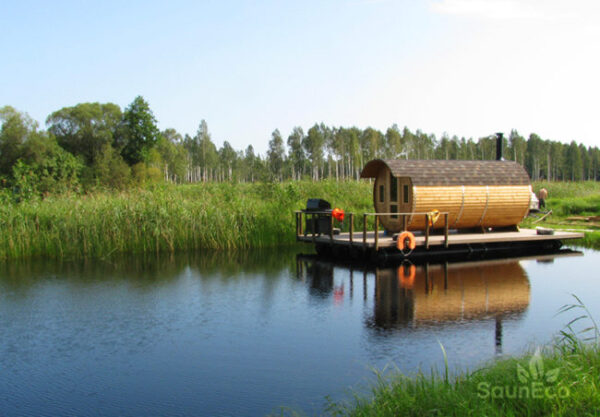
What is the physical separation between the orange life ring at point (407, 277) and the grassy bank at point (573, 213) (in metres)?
8.64

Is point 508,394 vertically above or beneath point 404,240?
beneath

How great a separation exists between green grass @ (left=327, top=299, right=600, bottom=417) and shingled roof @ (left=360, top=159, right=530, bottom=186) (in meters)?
11.9

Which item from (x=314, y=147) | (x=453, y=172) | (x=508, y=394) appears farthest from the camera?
(x=314, y=147)

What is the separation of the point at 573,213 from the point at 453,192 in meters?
13.4

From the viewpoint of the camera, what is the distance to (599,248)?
19344 mm

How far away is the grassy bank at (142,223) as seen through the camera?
17422 mm

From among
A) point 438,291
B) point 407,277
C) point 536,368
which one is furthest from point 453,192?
point 536,368

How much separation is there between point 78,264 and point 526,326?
1235 cm

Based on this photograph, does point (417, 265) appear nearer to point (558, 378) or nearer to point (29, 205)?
point (558, 378)

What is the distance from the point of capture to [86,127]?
238ft

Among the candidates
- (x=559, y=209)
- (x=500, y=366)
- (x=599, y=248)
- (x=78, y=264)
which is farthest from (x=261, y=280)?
(x=559, y=209)

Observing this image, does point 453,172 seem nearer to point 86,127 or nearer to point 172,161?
point 86,127

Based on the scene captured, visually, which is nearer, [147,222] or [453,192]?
[453,192]

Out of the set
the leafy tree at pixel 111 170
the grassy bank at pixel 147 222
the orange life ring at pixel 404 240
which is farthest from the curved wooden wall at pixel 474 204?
the leafy tree at pixel 111 170
